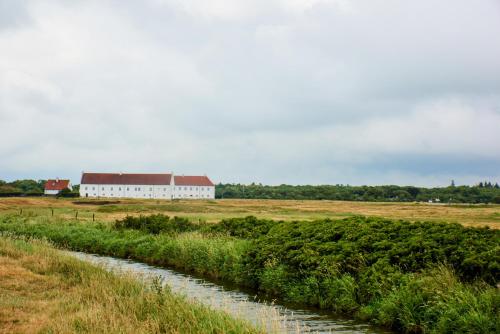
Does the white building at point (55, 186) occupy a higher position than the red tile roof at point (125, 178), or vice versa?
the red tile roof at point (125, 178)

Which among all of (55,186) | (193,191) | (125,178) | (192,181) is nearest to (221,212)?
(125,178)

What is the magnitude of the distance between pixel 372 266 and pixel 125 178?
16660 cm

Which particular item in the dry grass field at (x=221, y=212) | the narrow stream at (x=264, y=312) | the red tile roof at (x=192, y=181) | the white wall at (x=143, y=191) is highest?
the red tile roof at (x=192, y=181)

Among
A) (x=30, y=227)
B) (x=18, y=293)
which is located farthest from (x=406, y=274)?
(x=30, y=227)

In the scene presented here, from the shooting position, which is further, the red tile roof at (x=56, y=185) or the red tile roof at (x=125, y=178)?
the red tile roof at (x=125, y=178)

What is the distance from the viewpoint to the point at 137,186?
7018 inches

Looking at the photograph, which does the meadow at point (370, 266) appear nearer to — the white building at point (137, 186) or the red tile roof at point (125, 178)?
the white building at point (137, 186)

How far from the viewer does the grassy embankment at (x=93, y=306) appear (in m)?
12.0

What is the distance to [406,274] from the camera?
17.0m

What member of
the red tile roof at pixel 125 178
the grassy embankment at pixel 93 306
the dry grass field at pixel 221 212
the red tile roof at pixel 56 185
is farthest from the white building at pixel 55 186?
the grassy embankment at pixel 93 306

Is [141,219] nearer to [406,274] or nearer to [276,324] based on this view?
[406,274]

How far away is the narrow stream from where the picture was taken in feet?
47.2

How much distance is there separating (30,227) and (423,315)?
1564 inches

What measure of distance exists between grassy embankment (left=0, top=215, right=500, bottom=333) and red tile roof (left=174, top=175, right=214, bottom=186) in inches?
6152
